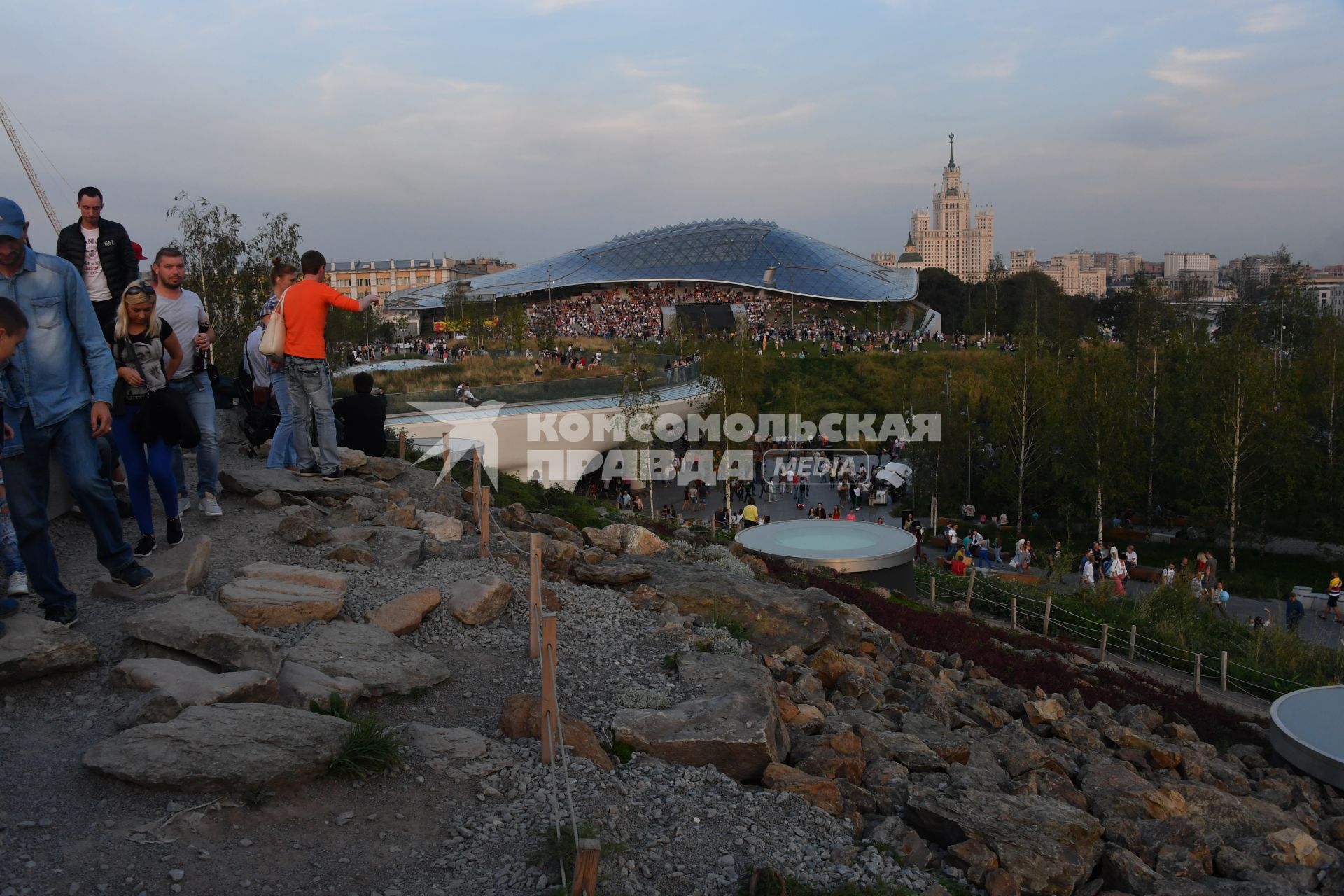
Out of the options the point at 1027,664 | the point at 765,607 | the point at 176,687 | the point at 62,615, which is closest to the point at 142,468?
the point at 62,615

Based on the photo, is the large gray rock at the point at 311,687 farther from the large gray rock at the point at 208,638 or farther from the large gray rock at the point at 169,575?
the large gray rock at the point at 169,575

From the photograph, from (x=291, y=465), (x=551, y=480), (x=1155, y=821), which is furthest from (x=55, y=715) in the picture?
(x=551, y=480)

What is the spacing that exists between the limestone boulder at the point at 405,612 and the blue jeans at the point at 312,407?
214cm

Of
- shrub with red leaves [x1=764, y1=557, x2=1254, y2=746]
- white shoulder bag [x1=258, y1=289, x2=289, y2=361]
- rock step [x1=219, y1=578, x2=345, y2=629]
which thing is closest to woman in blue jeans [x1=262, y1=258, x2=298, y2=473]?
white shoulder bag [x1=258, y1=289, x2=289, y2=361]

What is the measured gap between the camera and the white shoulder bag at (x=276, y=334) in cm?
639

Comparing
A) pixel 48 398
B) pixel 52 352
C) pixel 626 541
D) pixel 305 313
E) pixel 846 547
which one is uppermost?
pixel 305 313

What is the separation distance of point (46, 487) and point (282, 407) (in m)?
3.02

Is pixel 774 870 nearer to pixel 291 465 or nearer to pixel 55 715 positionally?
pixel 55 715

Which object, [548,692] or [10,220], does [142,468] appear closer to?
[10,220]

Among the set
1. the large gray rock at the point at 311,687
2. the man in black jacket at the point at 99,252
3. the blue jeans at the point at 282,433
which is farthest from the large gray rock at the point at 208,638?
the blue jeans at the point at 282,433

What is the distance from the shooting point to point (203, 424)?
554 centimetres

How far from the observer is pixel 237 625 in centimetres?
407

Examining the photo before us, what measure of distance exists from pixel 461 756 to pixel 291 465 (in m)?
4.22

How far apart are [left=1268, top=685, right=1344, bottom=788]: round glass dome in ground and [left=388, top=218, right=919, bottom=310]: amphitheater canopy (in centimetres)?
5293
